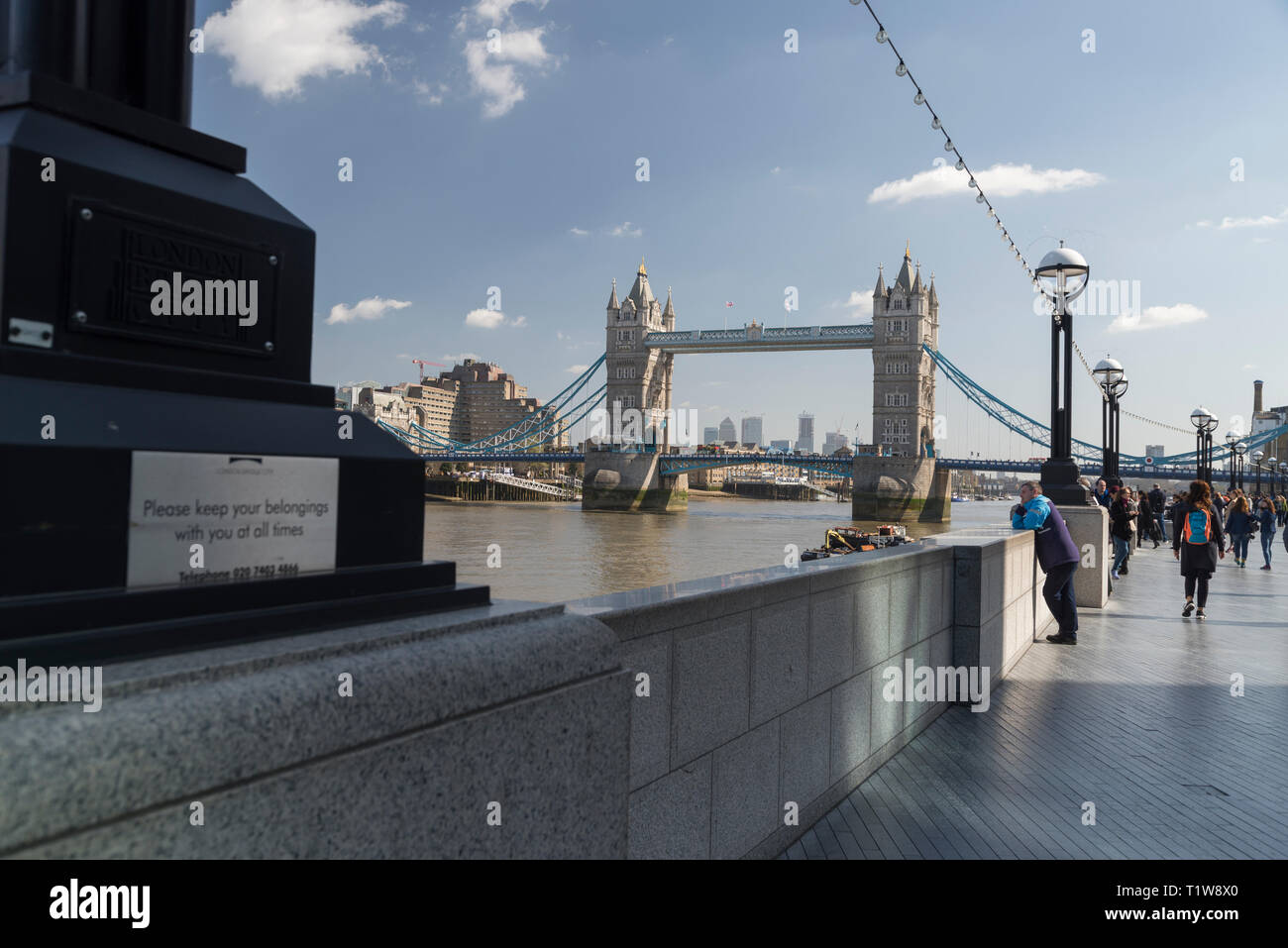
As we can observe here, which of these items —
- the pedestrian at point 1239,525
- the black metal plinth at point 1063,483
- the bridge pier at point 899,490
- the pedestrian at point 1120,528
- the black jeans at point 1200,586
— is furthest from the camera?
the bridge pier at point 899,490

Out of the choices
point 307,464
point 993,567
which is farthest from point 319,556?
point 993,567

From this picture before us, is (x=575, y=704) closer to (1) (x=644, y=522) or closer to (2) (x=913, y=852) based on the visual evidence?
(2) (x=913, y=852)

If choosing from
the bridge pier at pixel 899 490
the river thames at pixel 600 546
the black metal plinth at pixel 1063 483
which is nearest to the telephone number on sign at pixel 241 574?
the black metal plinth at pixel 1063 483

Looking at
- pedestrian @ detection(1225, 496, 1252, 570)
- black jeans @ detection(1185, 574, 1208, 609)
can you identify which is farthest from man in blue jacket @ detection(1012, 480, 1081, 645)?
pedestrian @ detection(1225, 496, 1252, 570)

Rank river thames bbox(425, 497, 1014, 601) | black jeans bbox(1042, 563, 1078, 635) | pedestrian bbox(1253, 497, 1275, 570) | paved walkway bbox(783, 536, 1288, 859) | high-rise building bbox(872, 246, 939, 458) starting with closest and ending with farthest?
paved walkway bbox(783, 536, 1288, 859) → black jeans bbox(1042, 563, 1078, 635) → pedestrian bbox(1253, 497, 1275, 570) → river thames bbox(425, 497, 1014, 601) → high-rise building bbox(872, 246, 939, 458)

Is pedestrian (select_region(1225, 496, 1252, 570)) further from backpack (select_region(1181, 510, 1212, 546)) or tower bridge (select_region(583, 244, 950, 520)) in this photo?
tower bridge (select_region(583, 244, 950, 520))

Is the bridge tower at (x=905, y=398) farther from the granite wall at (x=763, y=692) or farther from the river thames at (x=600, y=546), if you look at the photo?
the granite wall at (x=763, y=692)
